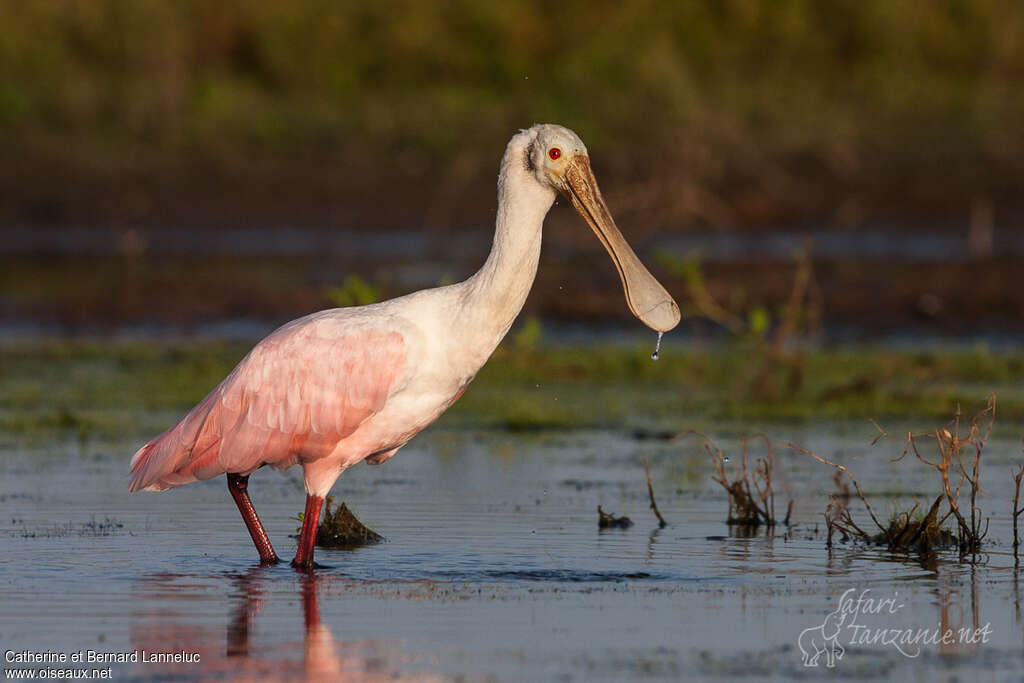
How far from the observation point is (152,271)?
2239 centimetres

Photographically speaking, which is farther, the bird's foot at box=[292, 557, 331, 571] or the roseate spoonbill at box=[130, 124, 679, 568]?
the bird's foot at box=[292, 557, 331, 571]

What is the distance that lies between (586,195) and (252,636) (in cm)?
245

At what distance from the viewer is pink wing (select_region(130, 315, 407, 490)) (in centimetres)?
841

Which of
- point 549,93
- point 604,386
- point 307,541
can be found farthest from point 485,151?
point 307,541

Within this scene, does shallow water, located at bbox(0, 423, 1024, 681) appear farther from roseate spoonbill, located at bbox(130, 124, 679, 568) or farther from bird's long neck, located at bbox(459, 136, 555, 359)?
bird's long neck, located at bbox(459, 136, 555, 359)

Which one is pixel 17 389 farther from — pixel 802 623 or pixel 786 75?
pixel 786 75

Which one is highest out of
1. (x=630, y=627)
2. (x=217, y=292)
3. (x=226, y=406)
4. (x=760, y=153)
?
(x=760, y=153)

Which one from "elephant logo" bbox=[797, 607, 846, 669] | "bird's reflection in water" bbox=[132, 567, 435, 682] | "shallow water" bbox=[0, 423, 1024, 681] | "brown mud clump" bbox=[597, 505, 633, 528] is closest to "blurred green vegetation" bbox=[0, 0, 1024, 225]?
"shallow water" bbox=[0, 423, 1024, 681]

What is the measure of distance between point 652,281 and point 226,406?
1.96m

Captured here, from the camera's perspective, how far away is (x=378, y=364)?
8352 millimetres

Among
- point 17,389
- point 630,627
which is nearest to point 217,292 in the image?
point 17,389

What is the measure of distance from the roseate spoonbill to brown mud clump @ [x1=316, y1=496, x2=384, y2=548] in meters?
0.52

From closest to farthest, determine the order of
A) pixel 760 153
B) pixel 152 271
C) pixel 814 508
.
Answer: pixel 814 508 → pixel 152 271 → pixel 760 153

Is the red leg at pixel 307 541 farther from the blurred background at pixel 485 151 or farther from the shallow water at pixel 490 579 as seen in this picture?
the blurred background at pixel 485 151
